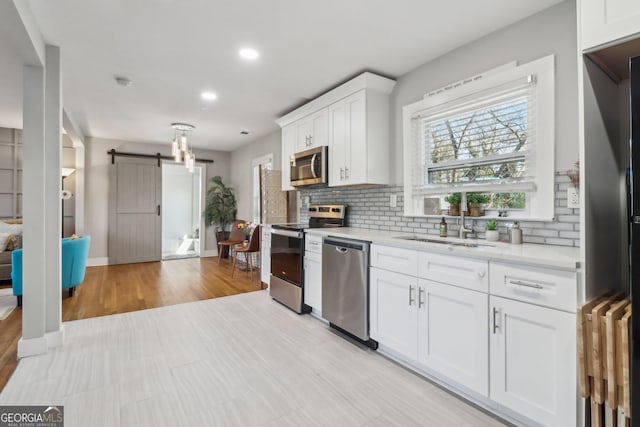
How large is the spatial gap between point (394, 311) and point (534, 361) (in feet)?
2.97

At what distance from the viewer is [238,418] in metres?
1.71

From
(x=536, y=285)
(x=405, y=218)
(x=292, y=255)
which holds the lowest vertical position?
(x=292, y=255)

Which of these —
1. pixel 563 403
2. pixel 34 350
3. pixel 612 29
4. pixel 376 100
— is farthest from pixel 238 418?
pixel 376 100

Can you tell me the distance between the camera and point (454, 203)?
2500 millimetres

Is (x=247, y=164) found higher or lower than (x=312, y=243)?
higher

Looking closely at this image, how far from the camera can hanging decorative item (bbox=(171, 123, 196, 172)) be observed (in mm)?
4586

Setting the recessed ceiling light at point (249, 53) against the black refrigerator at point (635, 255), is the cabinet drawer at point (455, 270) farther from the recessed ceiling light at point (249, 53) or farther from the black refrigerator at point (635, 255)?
the recessed ceiling light at point (249, 53)

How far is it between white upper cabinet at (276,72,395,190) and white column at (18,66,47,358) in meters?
2.47

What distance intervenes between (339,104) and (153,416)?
301 cm

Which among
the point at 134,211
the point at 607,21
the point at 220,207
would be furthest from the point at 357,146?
the point at 134,211

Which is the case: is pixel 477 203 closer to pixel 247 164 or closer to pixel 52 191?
pixel 52 191

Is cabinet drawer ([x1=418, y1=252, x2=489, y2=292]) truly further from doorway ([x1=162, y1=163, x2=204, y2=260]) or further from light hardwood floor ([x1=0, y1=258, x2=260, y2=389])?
doorway ([x1=162, y1=163, x2=204, y2=260])

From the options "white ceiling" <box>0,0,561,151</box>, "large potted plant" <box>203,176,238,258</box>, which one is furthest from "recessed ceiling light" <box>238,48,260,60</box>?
"large potted plant" <box>203,176,238,258</box>

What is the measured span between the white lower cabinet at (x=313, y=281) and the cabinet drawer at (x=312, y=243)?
0.04 metres
